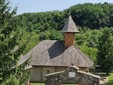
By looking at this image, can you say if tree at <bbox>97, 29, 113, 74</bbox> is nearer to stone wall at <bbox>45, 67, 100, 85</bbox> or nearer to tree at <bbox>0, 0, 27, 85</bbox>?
stone wall at <bbox>45, 67, 100, 85</bbox>

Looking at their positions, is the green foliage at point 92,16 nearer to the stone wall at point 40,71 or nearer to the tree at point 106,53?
the tree at point 106,53

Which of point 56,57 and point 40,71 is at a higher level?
point 56,57

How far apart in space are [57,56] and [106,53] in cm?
891

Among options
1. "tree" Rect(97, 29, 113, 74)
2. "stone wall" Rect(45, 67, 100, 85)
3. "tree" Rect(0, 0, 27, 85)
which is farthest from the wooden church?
"tree" Rect(0, 0, 27, 85)

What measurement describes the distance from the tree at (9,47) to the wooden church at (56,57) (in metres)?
23.5

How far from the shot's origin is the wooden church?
130 ft

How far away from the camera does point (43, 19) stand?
125562 mm

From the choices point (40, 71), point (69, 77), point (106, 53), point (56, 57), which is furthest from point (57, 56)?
point (69, 77)

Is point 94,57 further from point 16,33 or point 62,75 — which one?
point 16,33

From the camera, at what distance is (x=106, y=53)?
4647 centimetres

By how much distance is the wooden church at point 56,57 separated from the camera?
39594 mm

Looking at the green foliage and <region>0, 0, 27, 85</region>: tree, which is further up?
the green foliage

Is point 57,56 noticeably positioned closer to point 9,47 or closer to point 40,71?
point 40,71

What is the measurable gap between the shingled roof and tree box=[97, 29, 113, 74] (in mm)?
6330
